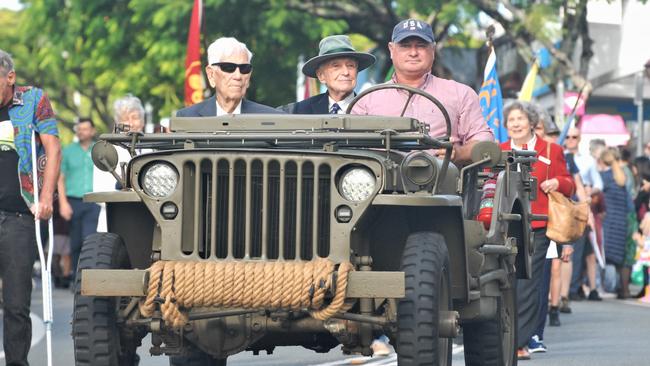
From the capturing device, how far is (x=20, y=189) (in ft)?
33.7

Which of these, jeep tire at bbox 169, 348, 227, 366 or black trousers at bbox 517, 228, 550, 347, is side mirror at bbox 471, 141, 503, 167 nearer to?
jeep tire at bbox 169, 348, 227, 366

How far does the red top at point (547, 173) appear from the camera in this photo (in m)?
13.4

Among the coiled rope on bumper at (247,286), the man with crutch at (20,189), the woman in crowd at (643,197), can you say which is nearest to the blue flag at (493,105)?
the woman in crowd at (643,197)

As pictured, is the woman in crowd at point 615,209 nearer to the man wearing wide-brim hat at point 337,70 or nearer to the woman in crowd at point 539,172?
the woman in crowd at point 539,172

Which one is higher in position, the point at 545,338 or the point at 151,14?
the point at 151,14

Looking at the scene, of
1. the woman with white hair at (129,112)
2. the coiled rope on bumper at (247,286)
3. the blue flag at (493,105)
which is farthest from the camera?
the blue flag at (493,105)

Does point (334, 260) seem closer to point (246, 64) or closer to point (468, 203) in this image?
point (468, 203)

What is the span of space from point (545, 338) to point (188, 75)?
33.4 ft

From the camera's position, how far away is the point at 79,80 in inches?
2026

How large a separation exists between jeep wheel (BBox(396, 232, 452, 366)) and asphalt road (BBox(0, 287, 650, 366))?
4026mm

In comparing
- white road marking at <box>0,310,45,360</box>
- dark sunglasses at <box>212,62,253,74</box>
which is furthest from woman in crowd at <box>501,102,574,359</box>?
white road marking at <box>0,310,45,360</box>

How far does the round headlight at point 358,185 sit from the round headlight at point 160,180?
0.72 meters

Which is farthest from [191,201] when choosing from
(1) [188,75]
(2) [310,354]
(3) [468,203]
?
(1) [188,75]

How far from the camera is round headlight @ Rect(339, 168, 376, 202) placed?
771cm
